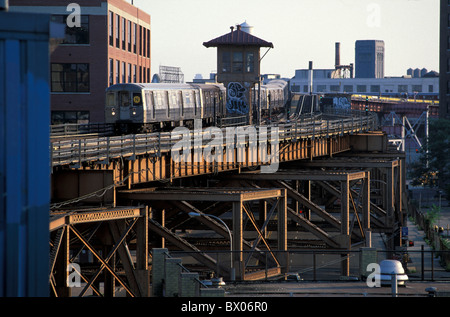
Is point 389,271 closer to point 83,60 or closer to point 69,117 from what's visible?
point 83,60

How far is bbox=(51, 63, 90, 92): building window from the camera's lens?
6806 cm

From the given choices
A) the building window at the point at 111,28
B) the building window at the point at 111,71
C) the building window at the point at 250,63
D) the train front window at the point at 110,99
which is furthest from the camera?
the building window at the point at 111,71

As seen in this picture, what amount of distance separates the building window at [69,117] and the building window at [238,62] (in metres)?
13.3

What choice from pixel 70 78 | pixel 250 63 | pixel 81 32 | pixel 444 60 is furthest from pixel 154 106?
pixel 444 60

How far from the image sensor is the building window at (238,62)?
63.8 m

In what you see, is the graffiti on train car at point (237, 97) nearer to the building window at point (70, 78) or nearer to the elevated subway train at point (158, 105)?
the elevated subway train at point (158, 105)

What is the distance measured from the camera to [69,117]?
2712 inches

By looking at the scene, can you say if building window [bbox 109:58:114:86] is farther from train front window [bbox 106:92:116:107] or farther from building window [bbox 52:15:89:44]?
train front window [bbox 106:92:116:107]

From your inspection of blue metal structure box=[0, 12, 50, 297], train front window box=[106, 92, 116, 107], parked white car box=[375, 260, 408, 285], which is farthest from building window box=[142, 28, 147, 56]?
blue metal structure box=[0, 12, 50, 297]

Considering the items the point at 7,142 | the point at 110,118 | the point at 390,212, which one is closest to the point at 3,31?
the point at 7,142

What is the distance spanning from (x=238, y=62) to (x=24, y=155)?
52721 millimetres

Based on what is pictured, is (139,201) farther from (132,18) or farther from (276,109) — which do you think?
(276,109)

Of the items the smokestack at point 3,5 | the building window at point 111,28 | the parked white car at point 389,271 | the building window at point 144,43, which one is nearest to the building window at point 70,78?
the building window at point 111,28
